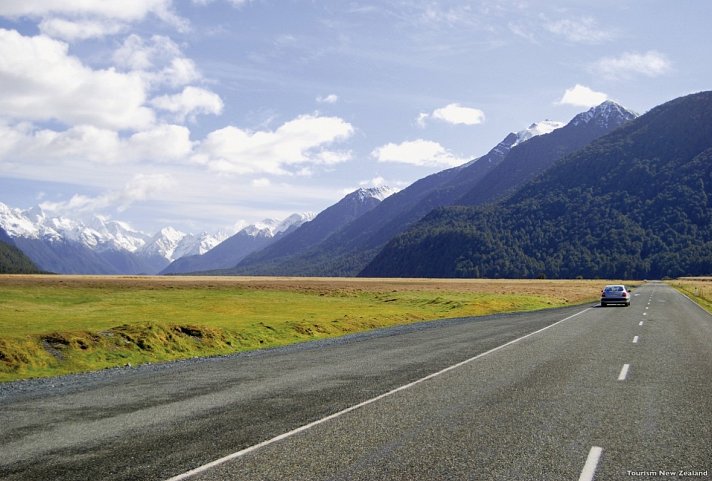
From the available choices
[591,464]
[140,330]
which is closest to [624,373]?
[591,464]

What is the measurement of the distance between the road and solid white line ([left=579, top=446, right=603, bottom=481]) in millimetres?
42

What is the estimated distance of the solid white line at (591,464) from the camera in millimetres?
7054

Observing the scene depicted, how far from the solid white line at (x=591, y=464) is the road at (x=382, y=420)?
42 millimetres

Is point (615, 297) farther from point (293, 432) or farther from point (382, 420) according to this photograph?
point (293, 432)

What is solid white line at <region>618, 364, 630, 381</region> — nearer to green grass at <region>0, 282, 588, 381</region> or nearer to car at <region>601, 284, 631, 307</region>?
green grass at <region>0, 282, 588, 381</region>

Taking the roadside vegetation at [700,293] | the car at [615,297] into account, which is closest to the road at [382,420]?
the car at [615,297]

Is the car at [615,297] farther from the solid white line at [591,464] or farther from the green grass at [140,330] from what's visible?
the solid white line at [591,464]

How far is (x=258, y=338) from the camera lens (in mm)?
29375

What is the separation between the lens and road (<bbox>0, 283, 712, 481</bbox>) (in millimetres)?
7562

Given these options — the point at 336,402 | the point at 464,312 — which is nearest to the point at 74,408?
the point at 336,402

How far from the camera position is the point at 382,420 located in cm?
1005

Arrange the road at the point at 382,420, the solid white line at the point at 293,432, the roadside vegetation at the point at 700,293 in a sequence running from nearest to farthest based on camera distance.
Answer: the solid white line at the point at 293,432, the road at the point at 382,420, the roadside vegetation at the point at 700,293

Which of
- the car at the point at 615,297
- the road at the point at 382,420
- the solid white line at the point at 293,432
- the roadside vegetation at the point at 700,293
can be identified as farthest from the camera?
the roadside vegetation at the point at 700,293

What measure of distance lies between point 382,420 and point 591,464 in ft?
11.9
